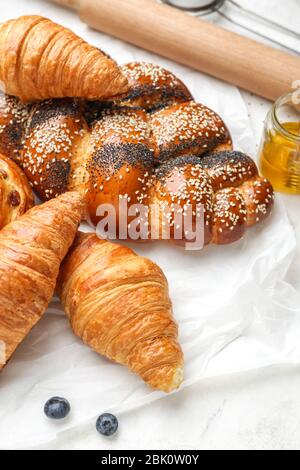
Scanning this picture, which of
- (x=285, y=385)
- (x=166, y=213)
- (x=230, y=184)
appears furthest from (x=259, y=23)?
(x=285, y=385)

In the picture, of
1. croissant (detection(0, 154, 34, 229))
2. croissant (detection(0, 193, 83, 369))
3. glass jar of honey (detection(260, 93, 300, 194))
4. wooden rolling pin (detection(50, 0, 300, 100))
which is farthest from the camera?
wooden rolling pin (detection(50, 0, 300, 100))

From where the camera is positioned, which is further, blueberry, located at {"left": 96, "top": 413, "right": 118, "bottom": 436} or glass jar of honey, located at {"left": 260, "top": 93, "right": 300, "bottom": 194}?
glass jar of honey, located at {"left": 260, "top": 93, "right": 300, "bottom": 194}

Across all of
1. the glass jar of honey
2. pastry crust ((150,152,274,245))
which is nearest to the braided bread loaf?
pastry crust ((150,152,274,245))

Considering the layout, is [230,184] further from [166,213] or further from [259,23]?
[259,23]

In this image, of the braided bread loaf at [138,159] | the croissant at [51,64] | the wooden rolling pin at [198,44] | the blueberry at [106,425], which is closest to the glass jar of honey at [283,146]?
the braided bread loaf at [138,159]

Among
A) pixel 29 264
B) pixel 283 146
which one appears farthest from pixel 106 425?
pixel 283 146

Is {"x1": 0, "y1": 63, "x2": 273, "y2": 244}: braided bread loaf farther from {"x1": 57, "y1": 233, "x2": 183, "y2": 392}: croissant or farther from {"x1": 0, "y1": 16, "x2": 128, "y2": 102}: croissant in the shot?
{"x1": 57, "y1": 233, "x2": 183, "y2": 392}: croissant
